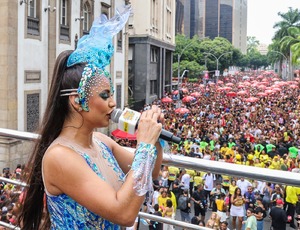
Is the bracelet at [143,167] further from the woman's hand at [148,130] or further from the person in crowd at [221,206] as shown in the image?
the person in crowd at [221,206]

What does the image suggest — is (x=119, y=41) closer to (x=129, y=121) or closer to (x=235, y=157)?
(x=235, y=157)

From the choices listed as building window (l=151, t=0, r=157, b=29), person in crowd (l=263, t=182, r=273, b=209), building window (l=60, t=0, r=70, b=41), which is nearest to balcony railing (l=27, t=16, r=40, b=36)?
building window (l=60, t=0, r=70, b=41)

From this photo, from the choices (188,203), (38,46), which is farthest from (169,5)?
(188,203)

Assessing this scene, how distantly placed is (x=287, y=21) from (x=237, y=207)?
7471cm

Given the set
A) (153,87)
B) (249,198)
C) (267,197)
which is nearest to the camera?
(249,198)

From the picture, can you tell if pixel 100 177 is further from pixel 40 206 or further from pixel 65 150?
pixel 40 206

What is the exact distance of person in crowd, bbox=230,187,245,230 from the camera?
280 centimetres

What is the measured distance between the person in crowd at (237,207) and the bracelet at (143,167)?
3.85 ft

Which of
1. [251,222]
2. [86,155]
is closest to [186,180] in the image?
[251,222]

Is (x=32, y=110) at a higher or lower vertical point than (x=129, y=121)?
lower

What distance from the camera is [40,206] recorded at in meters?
2.16

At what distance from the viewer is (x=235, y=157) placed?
1362cm

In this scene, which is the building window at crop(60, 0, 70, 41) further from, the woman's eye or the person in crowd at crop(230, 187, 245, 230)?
the woman's eye

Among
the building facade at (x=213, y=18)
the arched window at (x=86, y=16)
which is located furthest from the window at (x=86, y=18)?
the building facade at (x=213, y=18)
